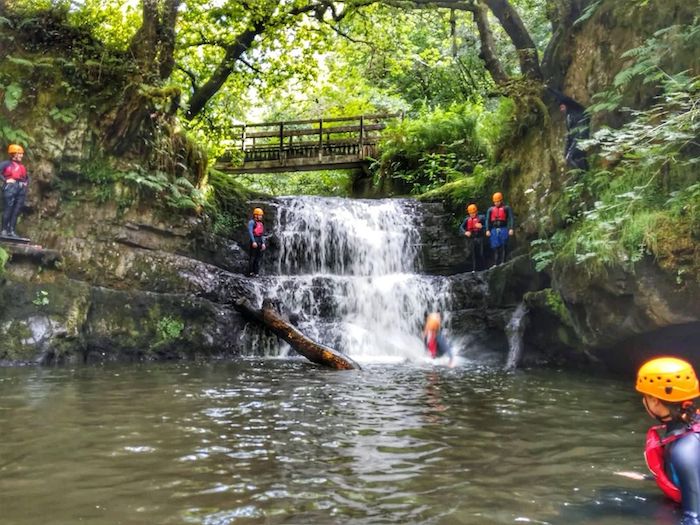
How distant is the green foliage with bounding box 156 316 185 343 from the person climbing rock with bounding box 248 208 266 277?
2.89 meters

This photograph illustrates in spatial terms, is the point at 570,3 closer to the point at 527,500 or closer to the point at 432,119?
the point at 432,119

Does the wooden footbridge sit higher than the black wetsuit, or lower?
higher

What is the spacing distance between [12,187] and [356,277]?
7466mm

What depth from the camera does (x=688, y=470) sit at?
3.18m

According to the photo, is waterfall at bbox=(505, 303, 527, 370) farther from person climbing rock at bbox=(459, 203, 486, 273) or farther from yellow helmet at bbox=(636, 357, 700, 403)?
yellow helmet at bbox=(636, 357, 700, 403)

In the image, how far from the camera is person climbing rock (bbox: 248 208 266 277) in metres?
13.8

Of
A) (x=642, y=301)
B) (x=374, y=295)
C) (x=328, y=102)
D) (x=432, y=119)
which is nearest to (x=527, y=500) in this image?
(x=642, y=301)

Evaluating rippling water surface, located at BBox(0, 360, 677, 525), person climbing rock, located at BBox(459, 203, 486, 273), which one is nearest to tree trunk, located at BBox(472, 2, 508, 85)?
person climbing rock, located at BBox(459, 203, 486, 273)

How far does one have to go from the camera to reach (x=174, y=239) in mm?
12961

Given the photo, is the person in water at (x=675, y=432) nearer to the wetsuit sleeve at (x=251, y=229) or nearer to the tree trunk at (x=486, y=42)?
the tree trunk at (x=486, y=42)

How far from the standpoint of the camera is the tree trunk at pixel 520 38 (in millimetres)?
12398

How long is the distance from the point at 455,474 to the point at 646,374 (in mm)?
1438

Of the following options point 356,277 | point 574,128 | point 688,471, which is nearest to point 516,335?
point 574,128

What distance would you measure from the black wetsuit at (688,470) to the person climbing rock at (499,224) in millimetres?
10107
